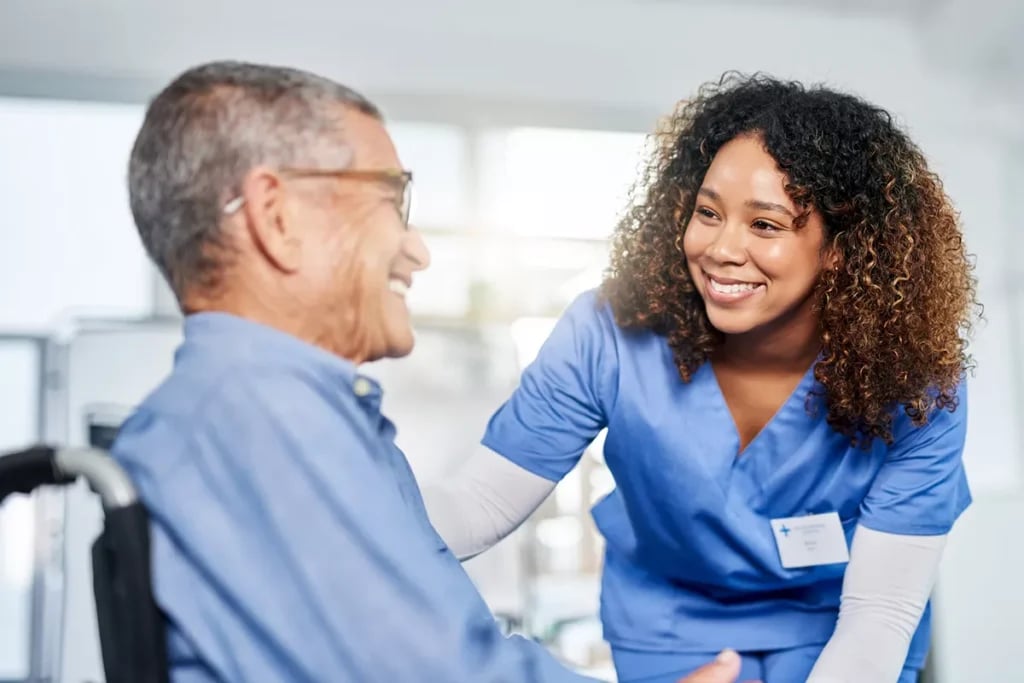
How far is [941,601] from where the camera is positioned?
2.69 meters

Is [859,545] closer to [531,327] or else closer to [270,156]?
[270,156]

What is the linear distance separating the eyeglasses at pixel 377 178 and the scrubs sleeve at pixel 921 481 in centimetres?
66

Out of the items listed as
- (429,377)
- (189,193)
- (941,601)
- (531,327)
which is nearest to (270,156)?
(189,193)

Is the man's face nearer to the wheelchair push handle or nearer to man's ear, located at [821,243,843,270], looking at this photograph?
the wheelchair push handle

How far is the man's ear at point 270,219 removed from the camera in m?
0.68

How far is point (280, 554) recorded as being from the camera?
0.60m

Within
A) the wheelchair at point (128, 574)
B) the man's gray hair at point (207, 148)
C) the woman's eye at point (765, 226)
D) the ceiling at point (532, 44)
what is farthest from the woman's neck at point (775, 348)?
the ceiling at point (532, 44)

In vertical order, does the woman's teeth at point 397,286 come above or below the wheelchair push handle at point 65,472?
above

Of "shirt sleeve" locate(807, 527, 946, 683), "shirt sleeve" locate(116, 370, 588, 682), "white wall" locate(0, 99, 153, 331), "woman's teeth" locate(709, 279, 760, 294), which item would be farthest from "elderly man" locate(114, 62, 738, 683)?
"white wall" locate(0, 99, 153, 331)

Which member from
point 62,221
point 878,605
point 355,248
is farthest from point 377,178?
point 62,221

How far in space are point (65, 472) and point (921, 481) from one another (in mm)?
894

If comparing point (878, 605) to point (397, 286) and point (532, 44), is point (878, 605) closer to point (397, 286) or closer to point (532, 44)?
point (397, 286)

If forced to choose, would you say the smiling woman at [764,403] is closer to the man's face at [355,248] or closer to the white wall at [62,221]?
the man's face at [355,248]

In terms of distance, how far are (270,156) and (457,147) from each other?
2531 mm
